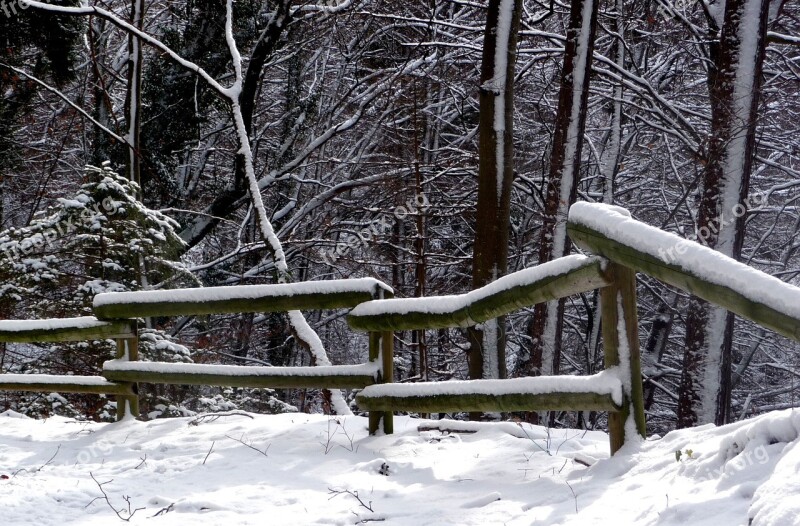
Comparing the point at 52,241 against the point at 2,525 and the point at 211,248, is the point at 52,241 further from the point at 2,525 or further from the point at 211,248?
the point at 211,248

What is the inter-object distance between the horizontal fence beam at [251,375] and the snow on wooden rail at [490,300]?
1.23 feet

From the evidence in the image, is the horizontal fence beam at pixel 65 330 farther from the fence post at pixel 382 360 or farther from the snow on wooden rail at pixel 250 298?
the fence post at pixel 382 360

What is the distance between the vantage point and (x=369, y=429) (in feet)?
18.5

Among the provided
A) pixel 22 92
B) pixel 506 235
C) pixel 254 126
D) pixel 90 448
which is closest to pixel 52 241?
pixel 90 448

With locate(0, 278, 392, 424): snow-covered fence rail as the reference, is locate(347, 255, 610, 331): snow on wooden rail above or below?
above

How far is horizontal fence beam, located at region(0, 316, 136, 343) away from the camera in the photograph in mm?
6625

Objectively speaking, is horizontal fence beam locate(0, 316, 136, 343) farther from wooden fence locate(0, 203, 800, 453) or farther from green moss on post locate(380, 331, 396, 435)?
green moss on post locate(380, 331, 396, 435)

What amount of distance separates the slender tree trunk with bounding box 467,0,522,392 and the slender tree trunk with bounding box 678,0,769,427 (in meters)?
2.18
